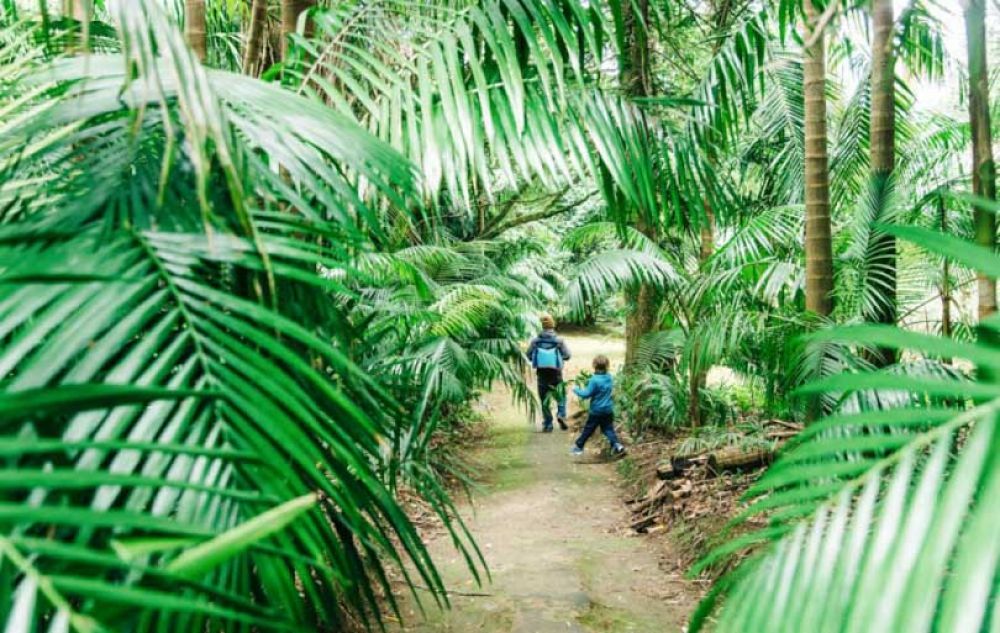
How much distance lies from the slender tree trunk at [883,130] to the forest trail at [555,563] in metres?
1.68

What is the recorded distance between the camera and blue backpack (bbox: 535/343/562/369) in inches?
295

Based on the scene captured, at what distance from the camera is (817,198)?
Answer: 3.26m

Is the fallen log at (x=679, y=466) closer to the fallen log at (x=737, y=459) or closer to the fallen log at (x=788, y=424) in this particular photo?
the fallen log at (x=737, y=459)

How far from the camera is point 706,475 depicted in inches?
183

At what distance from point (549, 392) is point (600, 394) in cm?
160

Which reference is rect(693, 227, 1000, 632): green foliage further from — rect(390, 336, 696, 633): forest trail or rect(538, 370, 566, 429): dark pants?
rect(538, 370, 566, 429): dark pants

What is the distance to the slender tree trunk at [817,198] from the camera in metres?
3.20

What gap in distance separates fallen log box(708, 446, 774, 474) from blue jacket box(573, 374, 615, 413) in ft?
4.91

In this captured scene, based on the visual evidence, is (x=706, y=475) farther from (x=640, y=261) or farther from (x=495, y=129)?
(x=495, y=129)

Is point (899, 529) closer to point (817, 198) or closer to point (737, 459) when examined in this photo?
point (817, 198)

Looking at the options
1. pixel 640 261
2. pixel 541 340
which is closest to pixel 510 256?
pixel 541 340

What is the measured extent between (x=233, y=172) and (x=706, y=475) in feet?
14.9

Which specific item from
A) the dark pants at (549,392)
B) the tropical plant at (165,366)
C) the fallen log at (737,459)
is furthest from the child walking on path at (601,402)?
the tropical plant at (165,366)

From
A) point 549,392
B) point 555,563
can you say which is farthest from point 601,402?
point 555,563
